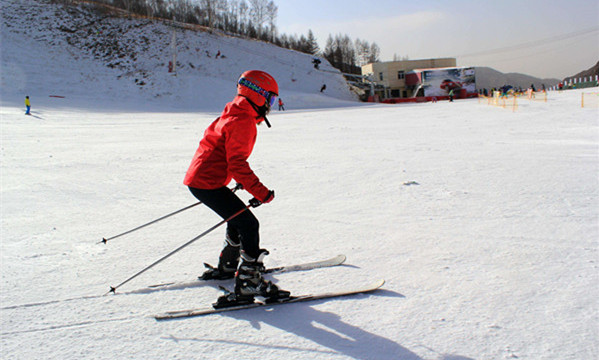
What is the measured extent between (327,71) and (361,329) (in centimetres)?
4993

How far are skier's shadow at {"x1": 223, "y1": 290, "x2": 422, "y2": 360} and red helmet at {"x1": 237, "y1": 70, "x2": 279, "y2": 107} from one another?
136 centimetres

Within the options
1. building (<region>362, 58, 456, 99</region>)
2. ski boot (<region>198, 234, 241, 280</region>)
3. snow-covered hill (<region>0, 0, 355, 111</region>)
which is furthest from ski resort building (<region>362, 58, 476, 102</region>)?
ski boot (<region>198, 234, 241, 280</region>)

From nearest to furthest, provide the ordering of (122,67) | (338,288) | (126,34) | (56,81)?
(338,288)
(56,81)
(122,67)
(126,34)

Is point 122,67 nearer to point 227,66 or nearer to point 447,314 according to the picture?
point 227,66

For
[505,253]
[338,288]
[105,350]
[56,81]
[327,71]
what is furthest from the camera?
[327,71]

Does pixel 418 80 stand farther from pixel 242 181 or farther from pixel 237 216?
pixel 242 181

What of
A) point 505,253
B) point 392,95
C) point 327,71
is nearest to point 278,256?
point 505,253

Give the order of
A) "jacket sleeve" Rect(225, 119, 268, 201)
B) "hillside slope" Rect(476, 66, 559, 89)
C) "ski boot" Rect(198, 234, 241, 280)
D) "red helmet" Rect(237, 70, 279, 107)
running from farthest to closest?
1. "hillside slope" Rect(476, 66, 559, 89)
2. "ski boot" Rect(198, 234, 241, 280)
3. "red helmet" Rect(237, 70, 279, 107)
4. "jacket sleeve" Rect(225, 119, 268, 201)

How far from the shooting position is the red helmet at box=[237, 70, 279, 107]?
2.66 m

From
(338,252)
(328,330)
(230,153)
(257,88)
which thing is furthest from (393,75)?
(328,330)

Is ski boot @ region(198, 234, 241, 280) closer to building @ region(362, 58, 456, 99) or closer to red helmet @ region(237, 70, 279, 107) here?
red helmet @ region(237, 70, 279, 107)

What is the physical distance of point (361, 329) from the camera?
2.40m

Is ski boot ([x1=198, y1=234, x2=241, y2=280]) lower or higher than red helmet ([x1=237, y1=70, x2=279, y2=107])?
lower

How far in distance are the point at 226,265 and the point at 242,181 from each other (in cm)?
96
